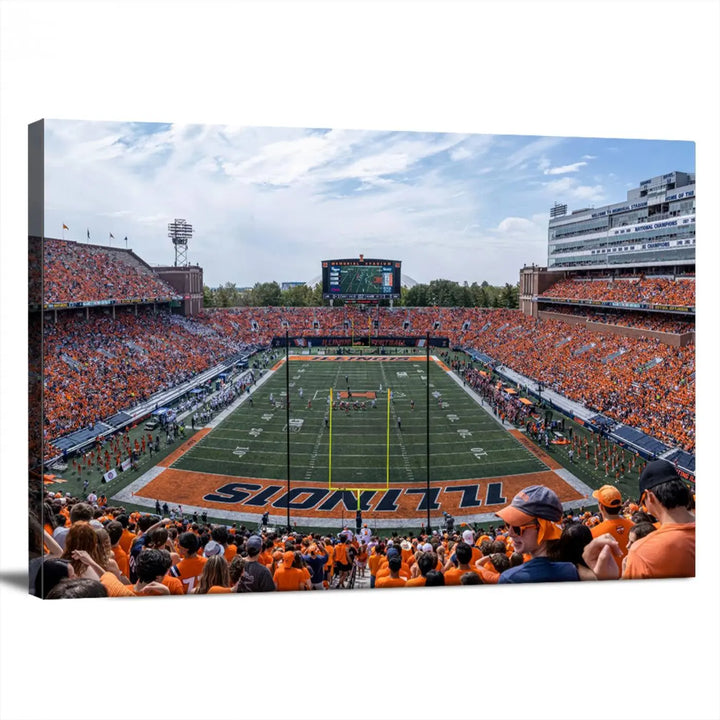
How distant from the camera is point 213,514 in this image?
1416cm

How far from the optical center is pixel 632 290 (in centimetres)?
2575

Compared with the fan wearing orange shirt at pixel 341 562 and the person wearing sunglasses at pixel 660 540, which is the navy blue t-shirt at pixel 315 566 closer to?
the fan wearing orange shirt at pixel 341 562

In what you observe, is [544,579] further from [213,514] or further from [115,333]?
[115,333]

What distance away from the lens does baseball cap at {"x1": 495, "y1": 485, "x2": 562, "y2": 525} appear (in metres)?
5.17

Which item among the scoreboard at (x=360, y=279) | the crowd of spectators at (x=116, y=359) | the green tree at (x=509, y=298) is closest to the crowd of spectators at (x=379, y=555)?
the crowd of spectators at (x=116, y=359)

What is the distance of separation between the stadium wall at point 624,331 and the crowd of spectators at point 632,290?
101cm

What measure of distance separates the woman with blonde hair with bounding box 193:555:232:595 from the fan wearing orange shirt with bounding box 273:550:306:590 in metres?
0.70

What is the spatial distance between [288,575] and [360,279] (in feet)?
103

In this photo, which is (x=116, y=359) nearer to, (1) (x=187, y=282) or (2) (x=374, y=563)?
(1) (x=187, y=282)

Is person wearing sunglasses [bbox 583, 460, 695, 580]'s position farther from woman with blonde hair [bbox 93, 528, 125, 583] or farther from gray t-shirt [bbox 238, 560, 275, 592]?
woman with blonde hair [bbox 93, 528, 125, 583]

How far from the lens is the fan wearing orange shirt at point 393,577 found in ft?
25.4

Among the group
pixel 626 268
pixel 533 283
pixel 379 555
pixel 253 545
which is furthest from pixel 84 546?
pixel 533 283

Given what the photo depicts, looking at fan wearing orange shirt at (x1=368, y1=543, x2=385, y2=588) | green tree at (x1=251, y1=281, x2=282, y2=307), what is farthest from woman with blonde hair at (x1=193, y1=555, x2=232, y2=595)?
green tree at (x1=251, y1=281, x2=282, y2=307)

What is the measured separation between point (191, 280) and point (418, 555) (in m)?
12.7
